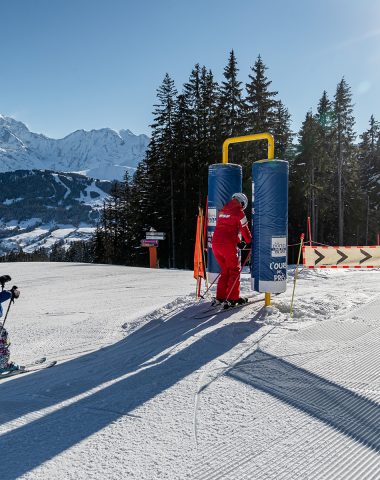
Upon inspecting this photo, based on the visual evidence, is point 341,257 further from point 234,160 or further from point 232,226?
point 234,160

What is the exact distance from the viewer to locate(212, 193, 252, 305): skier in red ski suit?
732 centimetres

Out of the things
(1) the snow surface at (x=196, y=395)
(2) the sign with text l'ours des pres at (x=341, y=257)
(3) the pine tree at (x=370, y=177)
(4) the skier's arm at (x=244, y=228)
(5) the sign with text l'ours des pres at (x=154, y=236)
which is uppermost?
(3) the pine tree at (x=370, y=177)

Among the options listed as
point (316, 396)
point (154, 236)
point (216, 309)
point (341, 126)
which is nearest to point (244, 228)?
point (216, 309)

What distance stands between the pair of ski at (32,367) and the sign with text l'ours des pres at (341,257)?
30.7ft

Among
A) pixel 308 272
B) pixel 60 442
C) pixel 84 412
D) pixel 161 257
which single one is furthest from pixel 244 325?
pixel 161 257

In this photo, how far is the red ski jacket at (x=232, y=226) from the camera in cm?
730

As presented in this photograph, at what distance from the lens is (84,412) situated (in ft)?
11.8

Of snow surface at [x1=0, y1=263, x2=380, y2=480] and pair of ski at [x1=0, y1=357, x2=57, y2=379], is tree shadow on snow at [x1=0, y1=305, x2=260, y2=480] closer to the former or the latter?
snow surface at [x1=0, y1=263, x2=380, y2=480]

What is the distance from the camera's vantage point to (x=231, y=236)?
739 centimetres

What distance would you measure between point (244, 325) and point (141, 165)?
1579 inches

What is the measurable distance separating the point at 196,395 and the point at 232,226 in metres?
3.95

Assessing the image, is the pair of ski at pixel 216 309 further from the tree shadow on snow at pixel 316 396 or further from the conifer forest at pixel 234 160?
the conifer forest at pixel 234 160

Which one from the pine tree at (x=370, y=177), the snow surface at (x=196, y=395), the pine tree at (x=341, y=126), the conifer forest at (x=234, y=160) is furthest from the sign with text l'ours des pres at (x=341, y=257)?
the pine tree at (x=370, y=177)

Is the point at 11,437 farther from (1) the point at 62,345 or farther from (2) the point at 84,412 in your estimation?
(1) the point at 62,345
